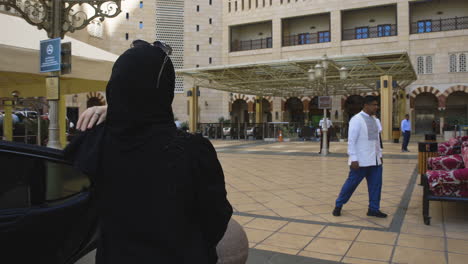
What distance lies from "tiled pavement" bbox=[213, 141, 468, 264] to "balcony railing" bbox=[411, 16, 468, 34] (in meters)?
25.7

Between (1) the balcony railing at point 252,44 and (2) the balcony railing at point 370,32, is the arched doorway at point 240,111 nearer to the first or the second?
(1) the balcony railing at point 252,44

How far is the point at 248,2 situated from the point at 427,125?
18665mm

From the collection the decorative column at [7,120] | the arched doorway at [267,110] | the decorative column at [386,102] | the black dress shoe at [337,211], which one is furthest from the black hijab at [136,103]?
the arched doorway at [267,110]

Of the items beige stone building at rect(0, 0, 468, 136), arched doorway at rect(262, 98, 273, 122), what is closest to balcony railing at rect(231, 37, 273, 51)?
beige stone building at rect(0, 0, 468, 136)

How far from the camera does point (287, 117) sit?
33844 millimetres

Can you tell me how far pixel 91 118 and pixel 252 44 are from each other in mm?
35179

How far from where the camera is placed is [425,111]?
1161 inches

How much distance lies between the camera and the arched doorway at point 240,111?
36.3 meters

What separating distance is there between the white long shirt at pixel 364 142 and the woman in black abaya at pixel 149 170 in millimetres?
3672

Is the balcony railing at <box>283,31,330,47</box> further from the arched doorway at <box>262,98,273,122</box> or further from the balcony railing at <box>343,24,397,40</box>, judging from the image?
the arched doorway at <box>262,98,273,122</box>

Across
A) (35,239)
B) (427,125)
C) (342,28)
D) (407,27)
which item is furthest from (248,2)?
(35,239)

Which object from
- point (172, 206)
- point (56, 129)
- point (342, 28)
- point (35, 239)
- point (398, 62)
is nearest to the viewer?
point (172, 206)

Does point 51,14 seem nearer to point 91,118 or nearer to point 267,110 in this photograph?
point 91,118

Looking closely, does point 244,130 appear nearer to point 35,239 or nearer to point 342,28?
point 342,28
